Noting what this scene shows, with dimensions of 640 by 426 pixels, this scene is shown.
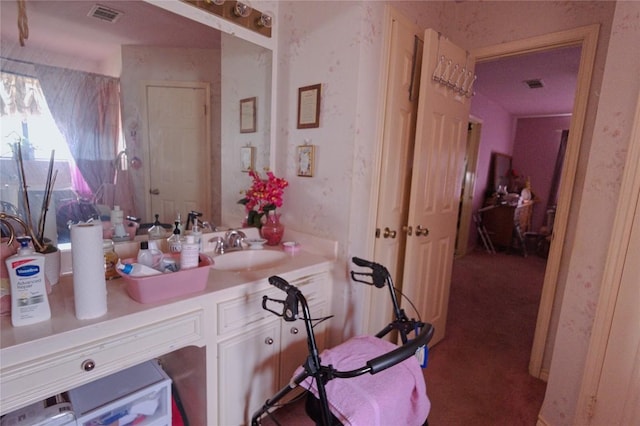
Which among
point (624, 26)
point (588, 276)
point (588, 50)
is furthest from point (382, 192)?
point (588, 50)

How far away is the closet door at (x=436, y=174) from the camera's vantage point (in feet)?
6.00

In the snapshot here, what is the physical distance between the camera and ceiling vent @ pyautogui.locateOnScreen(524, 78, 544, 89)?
3.80 meters

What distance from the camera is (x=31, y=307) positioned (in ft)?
3.01

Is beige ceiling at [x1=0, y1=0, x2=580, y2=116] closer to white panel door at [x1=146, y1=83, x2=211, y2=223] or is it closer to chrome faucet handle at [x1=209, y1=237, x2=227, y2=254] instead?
white panel door at [x1=146, y1=83, x2=211, y2=223]

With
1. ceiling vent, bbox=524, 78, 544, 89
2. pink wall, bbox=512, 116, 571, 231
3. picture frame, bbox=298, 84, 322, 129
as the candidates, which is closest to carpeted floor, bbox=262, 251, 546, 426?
picture frame, bbox=298, 84, 322, 129

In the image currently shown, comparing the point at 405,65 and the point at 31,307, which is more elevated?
the point at 405,65

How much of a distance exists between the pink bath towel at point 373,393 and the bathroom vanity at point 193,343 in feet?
1.00

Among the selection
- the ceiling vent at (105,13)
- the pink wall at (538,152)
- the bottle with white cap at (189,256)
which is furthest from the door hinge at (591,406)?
the pink wall at (538,152)

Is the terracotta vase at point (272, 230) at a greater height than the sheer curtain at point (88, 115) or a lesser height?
lesser

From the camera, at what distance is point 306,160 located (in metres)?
1.83

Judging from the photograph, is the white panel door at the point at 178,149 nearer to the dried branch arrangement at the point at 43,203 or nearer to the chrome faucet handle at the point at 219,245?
the chrome faucet handle at the point at 219,245

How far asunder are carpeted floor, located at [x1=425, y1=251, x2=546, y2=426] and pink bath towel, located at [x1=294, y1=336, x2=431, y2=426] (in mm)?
623

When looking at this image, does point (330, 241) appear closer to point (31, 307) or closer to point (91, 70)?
point (31, 307)

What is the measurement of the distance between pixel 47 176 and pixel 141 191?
0.36 metres
